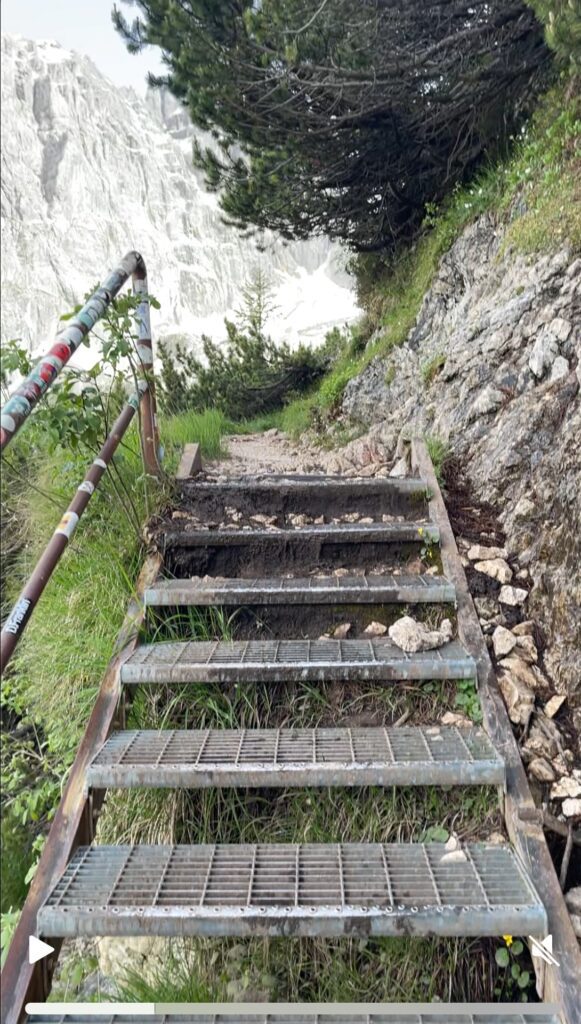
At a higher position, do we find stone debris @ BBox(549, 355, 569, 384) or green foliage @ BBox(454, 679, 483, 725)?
stone debris @ BBox(549, 355, 569, 384)

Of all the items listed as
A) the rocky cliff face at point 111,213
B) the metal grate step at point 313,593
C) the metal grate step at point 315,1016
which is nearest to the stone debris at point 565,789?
the metal grate step at point 315,1016

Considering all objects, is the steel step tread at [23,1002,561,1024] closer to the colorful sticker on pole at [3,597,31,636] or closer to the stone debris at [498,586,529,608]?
the colorful sticker on pole at [3,597,31,636]

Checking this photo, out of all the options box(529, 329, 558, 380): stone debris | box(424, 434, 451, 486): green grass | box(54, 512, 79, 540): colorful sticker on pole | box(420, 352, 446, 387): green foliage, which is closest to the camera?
box(54, 512, 79, 540): colorful sticker on pole

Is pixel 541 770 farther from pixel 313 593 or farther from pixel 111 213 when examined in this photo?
pixel 111 213

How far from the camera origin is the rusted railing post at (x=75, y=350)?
1392mm

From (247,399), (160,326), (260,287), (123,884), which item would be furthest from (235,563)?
(160,326)

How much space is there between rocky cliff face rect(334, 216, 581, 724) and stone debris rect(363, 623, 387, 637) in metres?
0.53

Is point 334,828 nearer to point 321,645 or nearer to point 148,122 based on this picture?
point 321,645

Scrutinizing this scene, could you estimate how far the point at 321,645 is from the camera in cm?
→ 194

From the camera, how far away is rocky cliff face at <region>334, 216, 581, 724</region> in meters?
1.99

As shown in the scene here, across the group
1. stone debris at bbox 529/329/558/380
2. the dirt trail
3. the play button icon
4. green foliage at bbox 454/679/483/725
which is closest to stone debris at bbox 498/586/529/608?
green foliage at bbox 454/679/483/725

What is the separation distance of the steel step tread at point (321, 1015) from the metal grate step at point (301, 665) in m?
0.78

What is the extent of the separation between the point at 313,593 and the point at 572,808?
0.99 m

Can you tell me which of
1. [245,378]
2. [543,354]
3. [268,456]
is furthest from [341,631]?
[245,378]
